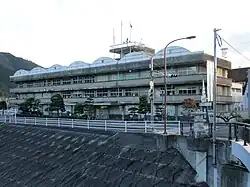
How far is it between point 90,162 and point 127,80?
24.7 metres

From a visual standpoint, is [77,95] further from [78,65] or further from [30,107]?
[30,107]

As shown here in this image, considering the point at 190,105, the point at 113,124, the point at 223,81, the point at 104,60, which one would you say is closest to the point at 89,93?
the point at 104,60

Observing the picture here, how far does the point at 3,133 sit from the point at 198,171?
73.3 ft

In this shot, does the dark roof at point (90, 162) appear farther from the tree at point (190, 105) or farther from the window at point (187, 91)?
the window at point (187, 91)

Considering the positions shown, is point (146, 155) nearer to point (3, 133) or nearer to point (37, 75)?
point (3, 133)

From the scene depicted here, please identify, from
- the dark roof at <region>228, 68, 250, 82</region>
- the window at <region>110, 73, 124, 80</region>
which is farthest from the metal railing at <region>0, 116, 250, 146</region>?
the dark roof at <region>228, 68, 250, 82</region>

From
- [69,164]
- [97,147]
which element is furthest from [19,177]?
[97,147]

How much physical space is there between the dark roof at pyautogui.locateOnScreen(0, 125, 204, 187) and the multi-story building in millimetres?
11904

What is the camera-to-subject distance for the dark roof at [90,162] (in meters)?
13.7

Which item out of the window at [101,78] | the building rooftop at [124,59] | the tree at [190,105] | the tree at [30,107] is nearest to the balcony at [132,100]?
the tree at [190,105]

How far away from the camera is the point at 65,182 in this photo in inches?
641

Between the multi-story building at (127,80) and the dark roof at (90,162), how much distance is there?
1190 cm

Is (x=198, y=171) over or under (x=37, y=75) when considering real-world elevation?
under

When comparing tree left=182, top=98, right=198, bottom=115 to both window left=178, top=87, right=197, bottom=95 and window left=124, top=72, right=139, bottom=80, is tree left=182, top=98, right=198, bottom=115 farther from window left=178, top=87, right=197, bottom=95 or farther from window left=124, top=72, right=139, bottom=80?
window left=124, top=72, right=139, bottom=80
